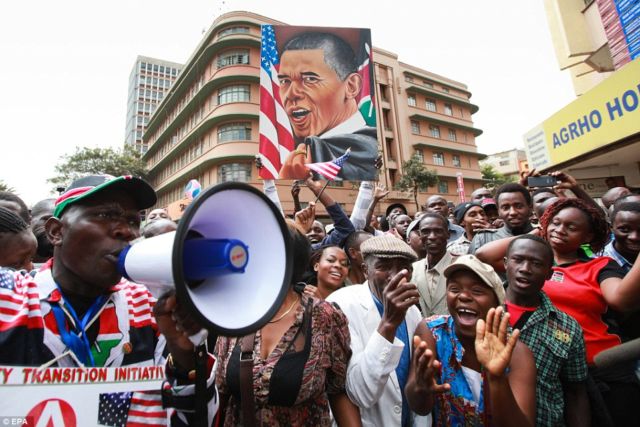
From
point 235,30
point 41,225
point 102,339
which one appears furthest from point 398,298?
point 235,30

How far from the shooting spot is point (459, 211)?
5.32 m

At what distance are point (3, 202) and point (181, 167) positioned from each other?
30.0 metres

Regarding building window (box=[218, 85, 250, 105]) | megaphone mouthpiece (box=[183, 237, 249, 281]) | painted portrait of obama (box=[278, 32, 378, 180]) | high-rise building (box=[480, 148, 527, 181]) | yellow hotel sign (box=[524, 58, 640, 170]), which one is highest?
high-rise building (box=[480, 148, 527, 181])

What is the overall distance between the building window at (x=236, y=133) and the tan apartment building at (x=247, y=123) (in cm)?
7

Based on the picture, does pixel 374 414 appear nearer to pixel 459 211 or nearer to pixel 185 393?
pixel 185 393

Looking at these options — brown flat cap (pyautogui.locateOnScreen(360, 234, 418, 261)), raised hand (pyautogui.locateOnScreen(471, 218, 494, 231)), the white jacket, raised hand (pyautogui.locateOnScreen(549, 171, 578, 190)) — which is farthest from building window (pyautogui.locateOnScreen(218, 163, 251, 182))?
the white jacket

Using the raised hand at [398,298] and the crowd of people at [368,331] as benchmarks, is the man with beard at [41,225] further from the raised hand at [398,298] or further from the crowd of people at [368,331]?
the raised hand at [398,298]

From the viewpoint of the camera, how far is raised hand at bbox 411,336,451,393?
5.37 feet

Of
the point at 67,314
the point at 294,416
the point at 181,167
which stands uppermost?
the point at 181,167

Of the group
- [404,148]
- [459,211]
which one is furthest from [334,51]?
[404,148]

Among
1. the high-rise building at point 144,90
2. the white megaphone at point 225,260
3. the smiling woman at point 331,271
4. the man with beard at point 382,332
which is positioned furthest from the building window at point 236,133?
the high-rise building at point 144,90

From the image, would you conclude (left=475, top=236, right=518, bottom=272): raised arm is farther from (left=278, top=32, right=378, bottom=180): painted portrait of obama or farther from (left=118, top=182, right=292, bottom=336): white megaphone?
(left=278, top=32, right=378, bottom=180): painted portrait of obama

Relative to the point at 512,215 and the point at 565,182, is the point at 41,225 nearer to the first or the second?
the point at 512,215

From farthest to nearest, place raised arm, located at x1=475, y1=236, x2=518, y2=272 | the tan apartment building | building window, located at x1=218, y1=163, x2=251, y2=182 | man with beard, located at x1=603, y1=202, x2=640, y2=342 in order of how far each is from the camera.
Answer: the tan apartment building
building window, located at x1=218, y1=163, x2=251, y2=182
raised arm, located at x1=475, y1=236, x2=518, y2=272
man with beard, located at x1=603, y1=202, x2=640, y2=342
